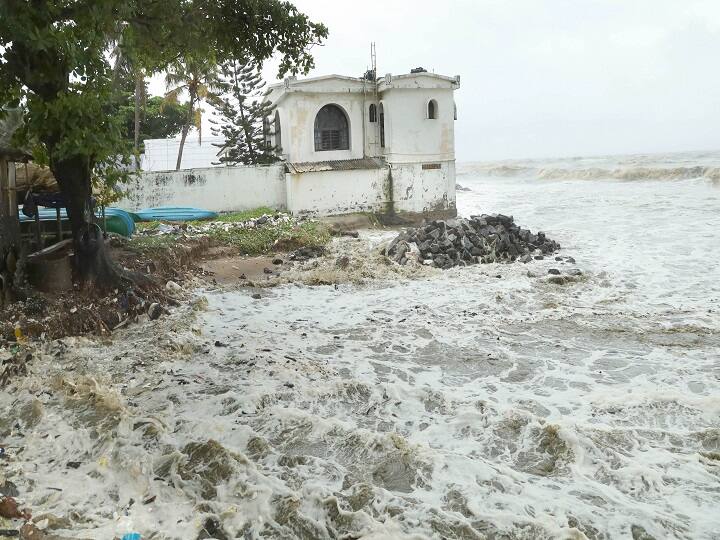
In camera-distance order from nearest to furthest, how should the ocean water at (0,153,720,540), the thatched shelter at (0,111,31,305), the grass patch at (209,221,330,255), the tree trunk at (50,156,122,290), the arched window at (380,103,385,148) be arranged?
1. the ocean water at (0,153,720,540)
2. the thatched shelter at (0,111,31,305)
3. the tree trunk at (50,156,122,290)
4. the grass patch at (209,221,330,255)
5. the arched window at (380,103,385,148)

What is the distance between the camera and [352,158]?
80.8ft

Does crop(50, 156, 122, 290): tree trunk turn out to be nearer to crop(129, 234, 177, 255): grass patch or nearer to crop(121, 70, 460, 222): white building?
crop(129, 234, 177, 255): grass patch

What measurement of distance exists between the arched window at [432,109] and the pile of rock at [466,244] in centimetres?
803

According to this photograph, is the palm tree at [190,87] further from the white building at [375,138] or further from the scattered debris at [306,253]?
the scattered debris at [306,253]

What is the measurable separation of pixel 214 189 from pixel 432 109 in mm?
9254

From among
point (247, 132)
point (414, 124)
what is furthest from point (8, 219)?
point (247, 132)

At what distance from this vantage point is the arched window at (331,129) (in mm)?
24203

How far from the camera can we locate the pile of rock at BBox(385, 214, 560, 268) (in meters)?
14.7

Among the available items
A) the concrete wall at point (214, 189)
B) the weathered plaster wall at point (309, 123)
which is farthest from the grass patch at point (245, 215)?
the weathered plaster wall at point (309, 123)

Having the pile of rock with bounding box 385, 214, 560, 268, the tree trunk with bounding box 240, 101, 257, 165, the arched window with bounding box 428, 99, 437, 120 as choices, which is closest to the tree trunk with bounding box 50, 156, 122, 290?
the pile of rock with bounding box 385, 214, 560, 268

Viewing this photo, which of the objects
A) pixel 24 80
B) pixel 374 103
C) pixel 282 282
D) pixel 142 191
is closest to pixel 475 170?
pixel 374 103

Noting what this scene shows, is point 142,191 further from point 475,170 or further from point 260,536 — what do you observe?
point 475,170

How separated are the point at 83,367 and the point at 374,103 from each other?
63.7 feet

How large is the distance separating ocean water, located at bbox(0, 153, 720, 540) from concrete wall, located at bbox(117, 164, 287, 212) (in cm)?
1066
